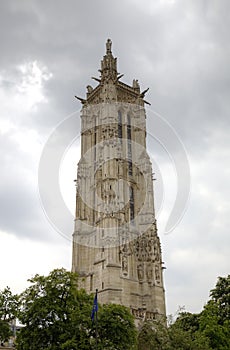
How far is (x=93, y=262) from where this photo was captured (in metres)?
50.4

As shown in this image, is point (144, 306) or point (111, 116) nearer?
point (144, 306)

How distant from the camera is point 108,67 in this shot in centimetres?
6234

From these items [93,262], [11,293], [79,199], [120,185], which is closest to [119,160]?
[120,185]

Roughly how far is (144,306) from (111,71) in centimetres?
3406

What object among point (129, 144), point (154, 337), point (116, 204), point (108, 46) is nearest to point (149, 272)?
point (116, 204)

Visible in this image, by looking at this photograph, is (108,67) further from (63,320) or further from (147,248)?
(63,320)

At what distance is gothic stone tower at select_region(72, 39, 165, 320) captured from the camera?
1850 inches

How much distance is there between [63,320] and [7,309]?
4.55 meters

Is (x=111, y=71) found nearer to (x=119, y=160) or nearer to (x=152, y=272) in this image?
(x=119, y=160)

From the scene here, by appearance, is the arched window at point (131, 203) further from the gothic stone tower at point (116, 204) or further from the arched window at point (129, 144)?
the arched window at point (129, 144)

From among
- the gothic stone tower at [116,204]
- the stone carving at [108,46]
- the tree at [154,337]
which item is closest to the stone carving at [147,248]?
the gothic stone tower at [116,204]

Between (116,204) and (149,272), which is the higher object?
→ (116,204)

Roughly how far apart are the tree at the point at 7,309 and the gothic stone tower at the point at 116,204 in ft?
39.9

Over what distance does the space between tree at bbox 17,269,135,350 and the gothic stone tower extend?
1229 centimetres
